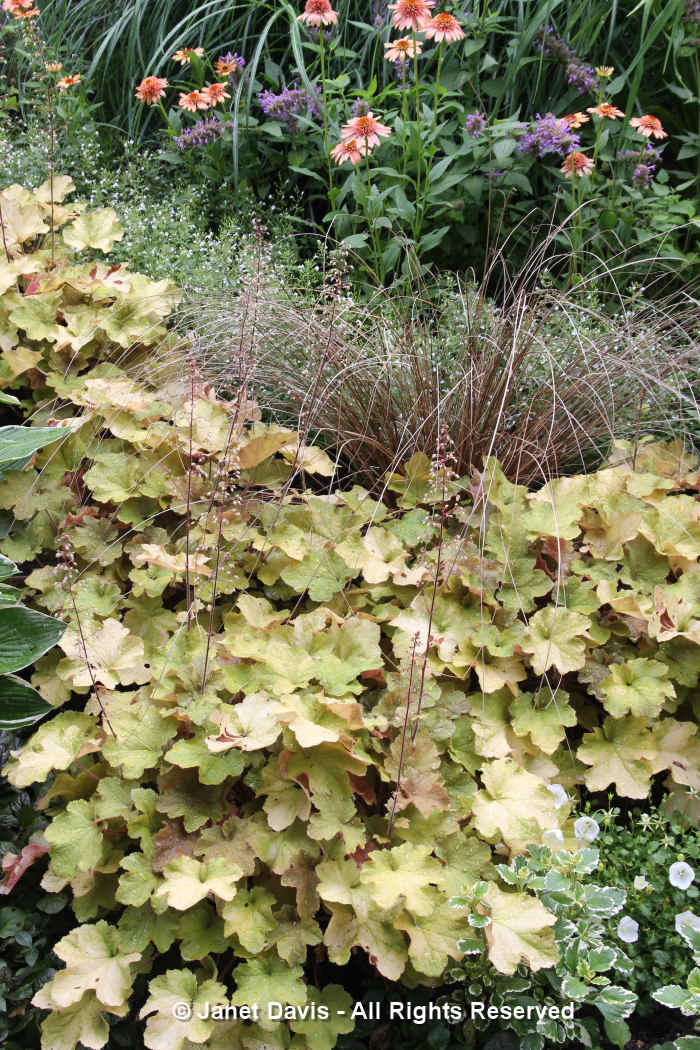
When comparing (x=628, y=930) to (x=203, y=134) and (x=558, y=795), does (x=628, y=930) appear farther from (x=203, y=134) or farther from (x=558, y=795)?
(x=203, y=134)

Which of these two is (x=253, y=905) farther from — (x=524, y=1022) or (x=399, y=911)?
(x=524, y=1022)

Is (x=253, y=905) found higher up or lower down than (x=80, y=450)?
lower down

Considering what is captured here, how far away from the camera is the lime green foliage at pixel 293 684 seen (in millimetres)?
1399

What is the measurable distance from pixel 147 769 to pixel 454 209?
8.15ft

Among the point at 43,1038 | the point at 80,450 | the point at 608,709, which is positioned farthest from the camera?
the point at 80,450

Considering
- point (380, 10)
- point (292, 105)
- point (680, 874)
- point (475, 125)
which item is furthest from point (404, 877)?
point (380, 10)

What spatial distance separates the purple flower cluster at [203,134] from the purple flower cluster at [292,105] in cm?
23

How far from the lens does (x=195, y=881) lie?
53.4 inches

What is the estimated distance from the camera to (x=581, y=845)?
1564mm

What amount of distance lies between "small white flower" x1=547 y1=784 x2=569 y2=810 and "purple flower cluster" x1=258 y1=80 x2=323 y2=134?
9.58 feet

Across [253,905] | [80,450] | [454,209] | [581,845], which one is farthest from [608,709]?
[454,209]

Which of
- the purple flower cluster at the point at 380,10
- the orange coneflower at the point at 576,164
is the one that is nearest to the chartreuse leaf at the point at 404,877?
the orange coneflower at the point at 576,164

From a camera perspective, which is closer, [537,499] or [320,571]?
[320,571]

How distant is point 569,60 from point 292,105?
1.12 metres
